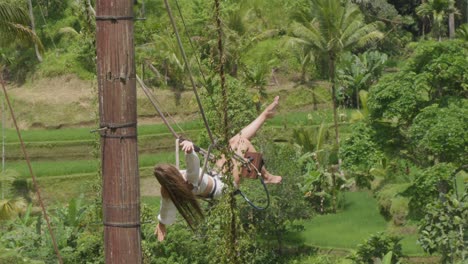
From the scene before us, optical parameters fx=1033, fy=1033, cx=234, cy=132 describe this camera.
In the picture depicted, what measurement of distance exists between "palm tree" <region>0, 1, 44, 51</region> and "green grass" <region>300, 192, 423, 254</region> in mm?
7208

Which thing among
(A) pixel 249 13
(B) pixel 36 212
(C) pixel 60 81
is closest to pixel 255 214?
(B) pixel 36 212

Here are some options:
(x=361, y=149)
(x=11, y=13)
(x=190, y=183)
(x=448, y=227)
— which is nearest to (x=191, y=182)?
(x=190, y=183)

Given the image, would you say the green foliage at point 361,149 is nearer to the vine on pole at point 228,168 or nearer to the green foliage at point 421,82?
the green foliage at point 421,82

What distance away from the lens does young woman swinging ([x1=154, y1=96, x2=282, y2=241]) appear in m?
3.74

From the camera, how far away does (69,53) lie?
2600 cm

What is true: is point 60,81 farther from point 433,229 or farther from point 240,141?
point 240,141

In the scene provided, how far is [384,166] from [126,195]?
15.7 m

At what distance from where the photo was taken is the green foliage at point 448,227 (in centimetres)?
1234

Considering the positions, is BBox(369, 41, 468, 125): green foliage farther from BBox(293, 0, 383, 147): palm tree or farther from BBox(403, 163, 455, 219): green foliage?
BBox(293, 0, 383, 147): palm tree

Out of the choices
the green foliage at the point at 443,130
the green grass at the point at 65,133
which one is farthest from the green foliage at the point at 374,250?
the green grass at the point at 65,133

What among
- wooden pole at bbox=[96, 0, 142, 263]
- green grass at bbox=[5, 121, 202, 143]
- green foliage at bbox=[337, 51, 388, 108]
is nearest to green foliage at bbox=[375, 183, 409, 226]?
green grass at bbox=[5, 121, 202, 143]

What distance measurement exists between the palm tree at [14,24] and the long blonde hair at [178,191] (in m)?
7.31

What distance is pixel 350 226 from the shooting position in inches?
715

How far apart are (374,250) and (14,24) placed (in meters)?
5.39
